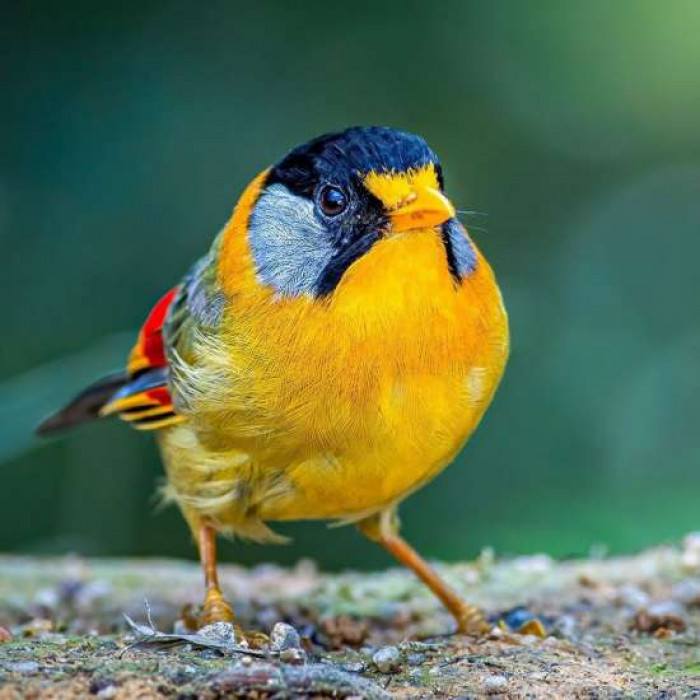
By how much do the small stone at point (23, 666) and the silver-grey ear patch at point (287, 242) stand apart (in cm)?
135

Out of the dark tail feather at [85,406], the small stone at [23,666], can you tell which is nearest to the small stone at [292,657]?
the small stone at [23,666]

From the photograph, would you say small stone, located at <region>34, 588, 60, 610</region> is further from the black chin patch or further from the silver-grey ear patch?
the black chin patch

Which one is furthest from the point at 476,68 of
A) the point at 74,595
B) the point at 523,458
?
the point at 74,595

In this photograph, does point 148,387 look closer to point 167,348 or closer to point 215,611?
point 167,348

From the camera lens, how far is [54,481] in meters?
7.57

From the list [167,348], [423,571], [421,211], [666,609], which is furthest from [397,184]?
[666,609]

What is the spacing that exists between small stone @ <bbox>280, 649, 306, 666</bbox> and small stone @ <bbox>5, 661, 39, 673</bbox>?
2.03 feet

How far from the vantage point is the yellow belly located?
359cm

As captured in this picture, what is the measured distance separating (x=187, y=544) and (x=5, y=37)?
356 centimetres

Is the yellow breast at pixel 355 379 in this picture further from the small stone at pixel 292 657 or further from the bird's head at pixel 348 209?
the small stone at pixel 292 657

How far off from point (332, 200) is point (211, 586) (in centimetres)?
154

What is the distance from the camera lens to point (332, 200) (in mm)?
3742

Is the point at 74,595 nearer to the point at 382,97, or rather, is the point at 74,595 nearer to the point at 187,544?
the point at 187,544

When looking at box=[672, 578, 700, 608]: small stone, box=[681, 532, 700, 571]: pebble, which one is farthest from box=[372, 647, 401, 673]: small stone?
box=[681, 532, 700, 571]: pebble
